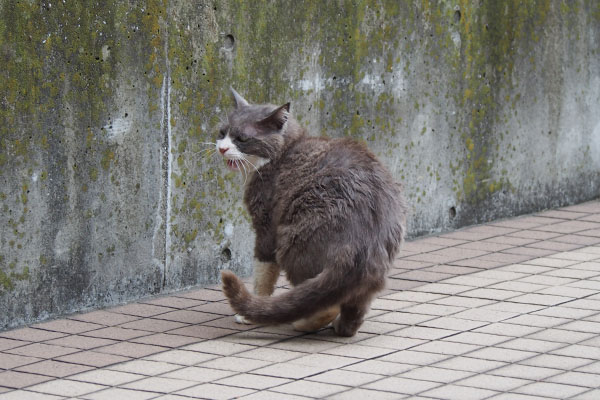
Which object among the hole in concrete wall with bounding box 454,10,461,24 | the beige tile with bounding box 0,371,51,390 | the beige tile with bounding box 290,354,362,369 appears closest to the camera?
the beige tile with bounding box 0,371,51,390

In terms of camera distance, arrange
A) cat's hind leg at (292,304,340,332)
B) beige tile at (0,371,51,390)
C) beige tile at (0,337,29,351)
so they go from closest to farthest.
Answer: beige tile at (0,371,51,390), beige tile at (0,337,29,351), cat's hind leg at (292,304,340,332)

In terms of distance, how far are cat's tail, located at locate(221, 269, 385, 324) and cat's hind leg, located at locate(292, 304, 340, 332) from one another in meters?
0.19

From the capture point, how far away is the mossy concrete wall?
18.8 feet

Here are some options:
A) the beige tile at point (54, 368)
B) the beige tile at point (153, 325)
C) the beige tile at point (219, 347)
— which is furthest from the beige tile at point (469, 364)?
the beige tile at point (54, 368)

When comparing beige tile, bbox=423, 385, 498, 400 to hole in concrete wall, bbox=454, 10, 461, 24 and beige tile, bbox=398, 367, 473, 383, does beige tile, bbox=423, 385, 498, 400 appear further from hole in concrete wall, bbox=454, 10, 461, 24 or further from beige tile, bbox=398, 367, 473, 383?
hole in concrete wall, bbox=454, 10, 461, 24

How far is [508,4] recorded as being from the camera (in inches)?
331

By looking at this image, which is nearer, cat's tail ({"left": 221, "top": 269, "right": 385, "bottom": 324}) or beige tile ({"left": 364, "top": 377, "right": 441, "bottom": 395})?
beige tile ({"left": 364, "top": 377, "right": 441, "bottom": 395})

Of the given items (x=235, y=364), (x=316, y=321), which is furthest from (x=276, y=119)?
(x=235, y=364)

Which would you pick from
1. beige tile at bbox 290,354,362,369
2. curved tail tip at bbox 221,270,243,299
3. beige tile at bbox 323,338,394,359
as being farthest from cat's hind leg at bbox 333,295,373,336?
curved tail tip at bbox 221,270,243,299

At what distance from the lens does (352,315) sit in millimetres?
5414

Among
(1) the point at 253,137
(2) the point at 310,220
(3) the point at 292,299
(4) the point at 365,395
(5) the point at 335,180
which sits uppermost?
(1) the point at 253,137

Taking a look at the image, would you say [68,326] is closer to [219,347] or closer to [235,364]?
[219,347]

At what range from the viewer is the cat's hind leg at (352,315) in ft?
17.7

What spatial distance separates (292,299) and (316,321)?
38 cm
